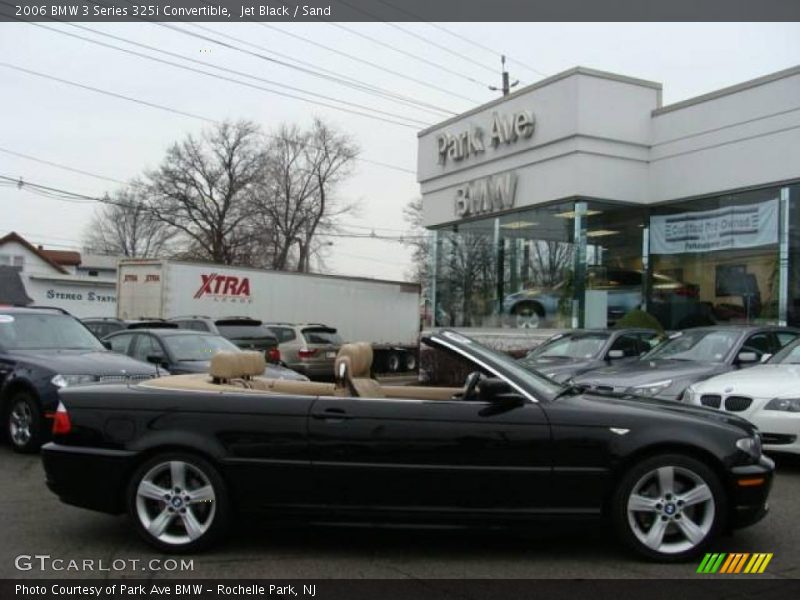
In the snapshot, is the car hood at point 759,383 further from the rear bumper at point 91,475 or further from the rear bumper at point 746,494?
the rear bumper at point 91,475

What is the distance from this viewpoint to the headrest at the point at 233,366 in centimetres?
547

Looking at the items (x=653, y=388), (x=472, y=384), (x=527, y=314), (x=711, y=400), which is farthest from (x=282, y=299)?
(x=472, y=384)

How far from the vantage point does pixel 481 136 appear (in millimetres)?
22094

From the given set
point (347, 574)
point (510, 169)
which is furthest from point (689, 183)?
point (347, 574)

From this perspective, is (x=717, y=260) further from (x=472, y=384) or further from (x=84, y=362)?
(x=472, y=384)

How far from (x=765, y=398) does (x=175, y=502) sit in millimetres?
5594

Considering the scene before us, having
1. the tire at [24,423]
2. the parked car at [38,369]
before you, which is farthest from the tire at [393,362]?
the tire at [24,423]

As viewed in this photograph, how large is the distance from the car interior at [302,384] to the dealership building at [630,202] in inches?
529

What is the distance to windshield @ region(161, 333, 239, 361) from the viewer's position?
1146cm

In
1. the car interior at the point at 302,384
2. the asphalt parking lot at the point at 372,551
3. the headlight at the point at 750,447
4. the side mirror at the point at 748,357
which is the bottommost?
the asphalt parking lot at the point at 372,551

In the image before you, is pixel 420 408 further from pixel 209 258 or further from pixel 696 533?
pixel 209 258

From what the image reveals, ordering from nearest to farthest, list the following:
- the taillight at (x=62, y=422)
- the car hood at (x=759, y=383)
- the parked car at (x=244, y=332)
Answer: the taillight at (x=62, y=422) → the car hood at (x=759, y=383) → the parked car at (x=244, y=332)
